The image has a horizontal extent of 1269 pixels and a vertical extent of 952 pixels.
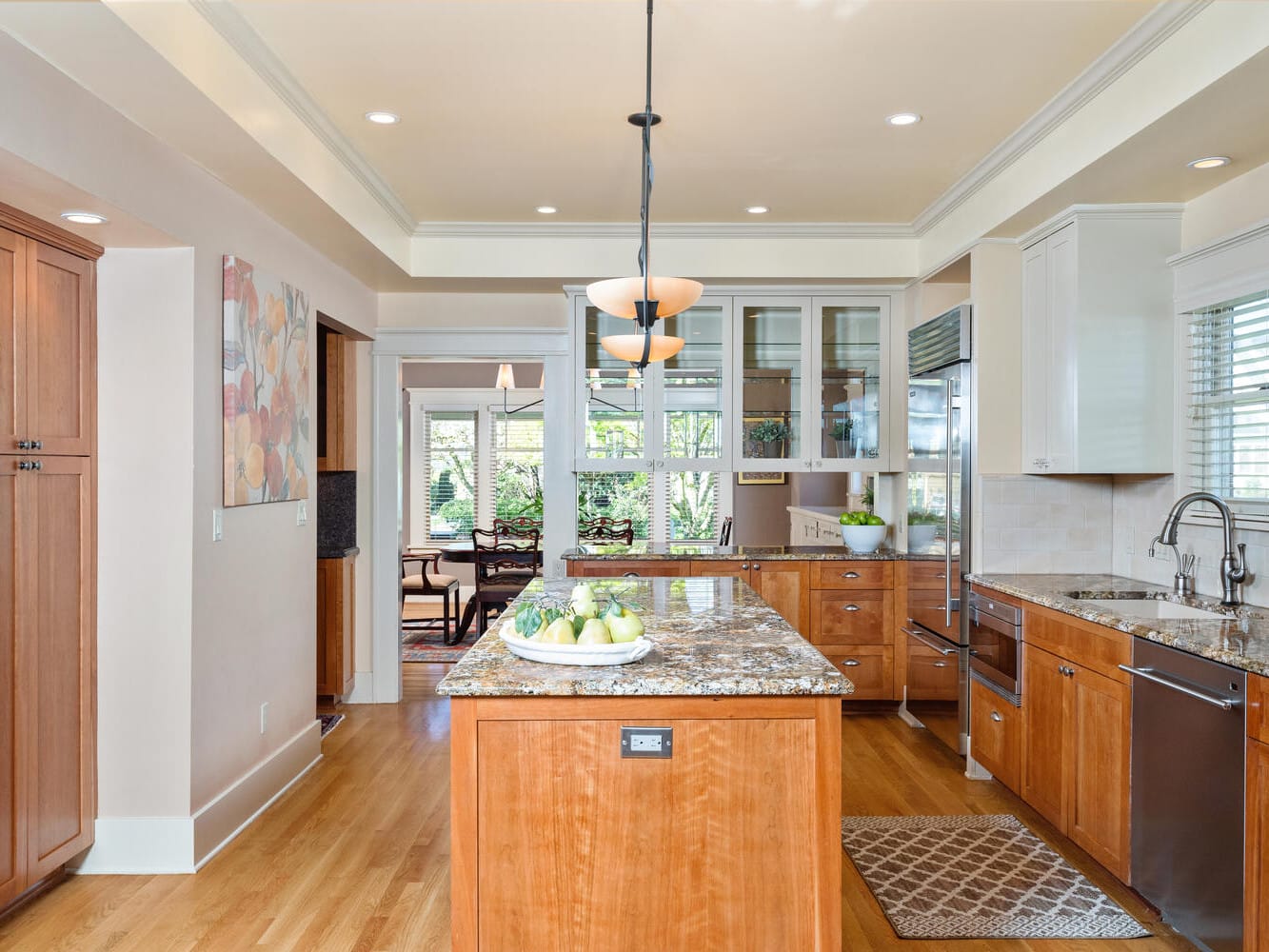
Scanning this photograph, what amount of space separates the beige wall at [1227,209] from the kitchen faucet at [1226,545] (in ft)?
3.02

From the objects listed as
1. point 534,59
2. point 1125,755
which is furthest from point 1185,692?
point 534,59

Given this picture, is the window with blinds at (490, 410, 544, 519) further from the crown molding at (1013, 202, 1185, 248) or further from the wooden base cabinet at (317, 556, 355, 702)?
the crown molding at (1013, 202, 1185, 248)

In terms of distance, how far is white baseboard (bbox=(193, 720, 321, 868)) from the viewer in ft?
10.4

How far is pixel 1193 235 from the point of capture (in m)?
3.51

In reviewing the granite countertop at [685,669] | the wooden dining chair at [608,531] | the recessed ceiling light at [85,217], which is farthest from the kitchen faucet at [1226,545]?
the wooden dining chair at [608,531]

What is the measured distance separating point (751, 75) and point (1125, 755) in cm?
241

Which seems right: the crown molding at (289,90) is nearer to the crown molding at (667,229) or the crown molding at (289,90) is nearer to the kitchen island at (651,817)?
the crown molding at (667,229)

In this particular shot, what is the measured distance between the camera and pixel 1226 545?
3.06 meters

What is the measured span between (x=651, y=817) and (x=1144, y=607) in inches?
83.2

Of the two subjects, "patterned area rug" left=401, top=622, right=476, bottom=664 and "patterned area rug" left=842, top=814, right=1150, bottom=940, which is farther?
"patterned area rug" left=401, top=622, right=476, bottom=664

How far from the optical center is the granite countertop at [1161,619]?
2.36m

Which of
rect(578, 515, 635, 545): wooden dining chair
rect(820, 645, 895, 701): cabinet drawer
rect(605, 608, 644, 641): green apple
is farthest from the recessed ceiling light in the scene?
rect(578, 515, 635, 545): wooden dining chair

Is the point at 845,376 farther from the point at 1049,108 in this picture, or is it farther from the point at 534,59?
the point at 534,59

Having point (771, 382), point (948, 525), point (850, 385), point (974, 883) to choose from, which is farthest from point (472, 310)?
point (974, 883)
